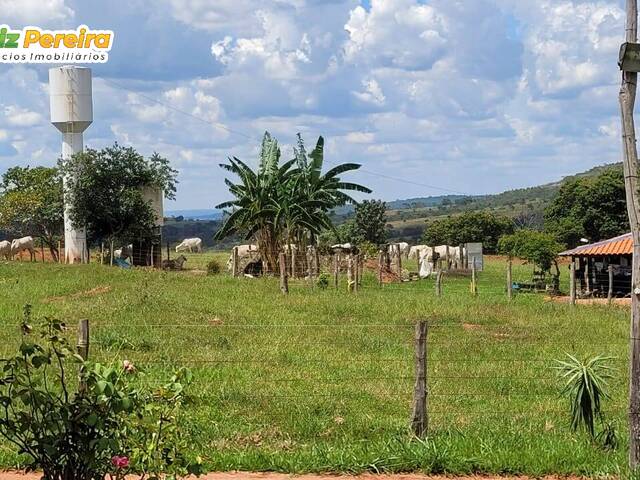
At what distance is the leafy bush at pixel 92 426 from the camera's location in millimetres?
4805

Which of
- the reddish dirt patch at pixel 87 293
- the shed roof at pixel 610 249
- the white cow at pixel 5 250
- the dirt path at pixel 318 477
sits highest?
the white cow at pixel 5 250

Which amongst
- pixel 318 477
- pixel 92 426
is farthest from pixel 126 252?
pixel 92 426

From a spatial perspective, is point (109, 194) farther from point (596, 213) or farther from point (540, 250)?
point (596, 213)

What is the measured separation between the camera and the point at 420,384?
7891 millimetres

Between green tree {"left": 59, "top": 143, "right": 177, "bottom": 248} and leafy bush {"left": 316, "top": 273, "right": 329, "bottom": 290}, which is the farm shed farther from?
green tree {"left": 59, "top": 143, "right": 177, "bottom": 248}

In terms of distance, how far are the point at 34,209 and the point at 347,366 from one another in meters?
32.7

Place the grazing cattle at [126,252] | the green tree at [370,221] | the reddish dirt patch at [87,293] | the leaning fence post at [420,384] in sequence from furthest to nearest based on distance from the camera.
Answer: the green tree at [370,221] < the grazing cattle at [126,252] < the reddish dirt patch at [87,293] < the leaning fence post at [420,384]

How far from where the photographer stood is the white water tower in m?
36.3

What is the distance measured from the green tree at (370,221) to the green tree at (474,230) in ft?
18.6

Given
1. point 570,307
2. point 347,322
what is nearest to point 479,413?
point 347,322

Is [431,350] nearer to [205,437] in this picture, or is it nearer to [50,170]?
[205,437]

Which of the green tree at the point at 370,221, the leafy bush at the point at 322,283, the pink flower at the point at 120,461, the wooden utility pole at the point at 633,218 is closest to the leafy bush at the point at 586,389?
the wooden utility pole at the point at 633,218

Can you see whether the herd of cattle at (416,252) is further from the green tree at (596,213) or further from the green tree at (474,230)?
the green tree at (474,230)

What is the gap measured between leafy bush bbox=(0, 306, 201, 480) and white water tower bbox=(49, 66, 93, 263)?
32.1 m
